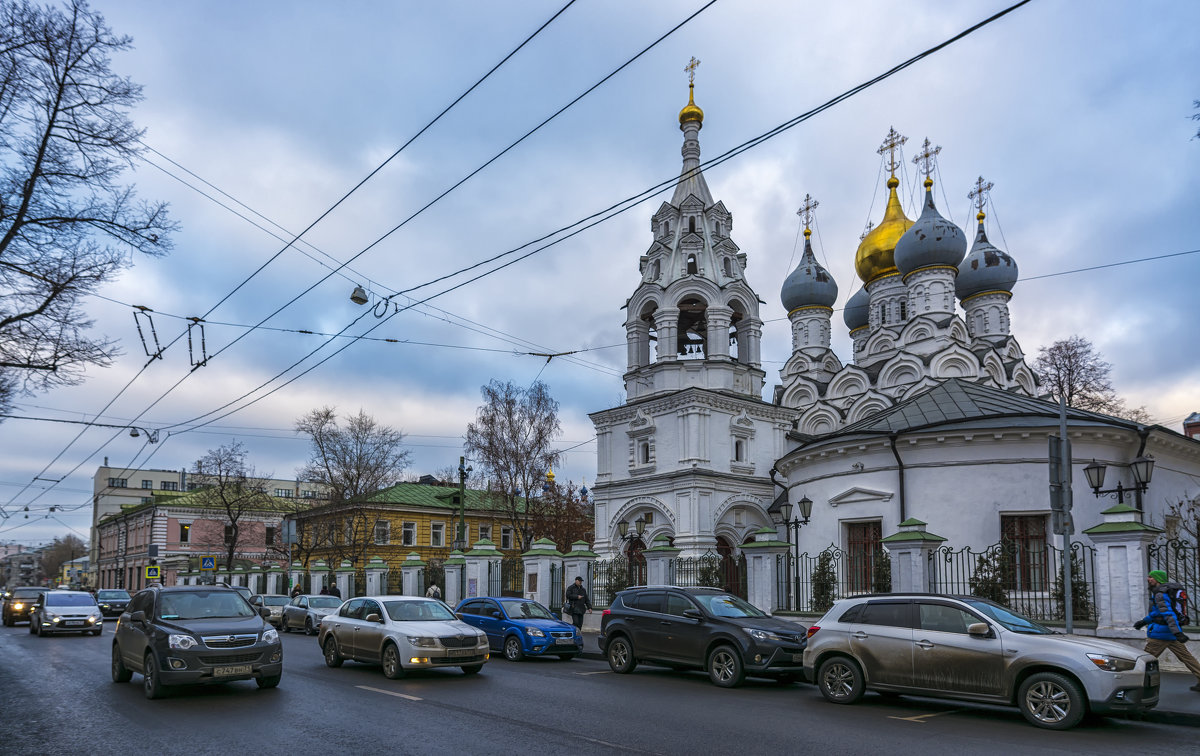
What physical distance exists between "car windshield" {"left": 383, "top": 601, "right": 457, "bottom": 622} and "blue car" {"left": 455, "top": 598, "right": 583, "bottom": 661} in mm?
2271

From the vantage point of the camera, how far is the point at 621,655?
49.7ft

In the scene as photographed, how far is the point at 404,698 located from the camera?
445 inches

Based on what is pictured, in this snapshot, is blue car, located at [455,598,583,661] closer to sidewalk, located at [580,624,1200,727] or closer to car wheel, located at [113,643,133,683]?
car wheel, located at [113,643,133,683]

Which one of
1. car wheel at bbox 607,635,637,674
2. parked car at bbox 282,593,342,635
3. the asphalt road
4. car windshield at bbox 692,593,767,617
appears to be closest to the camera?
the asphalt road

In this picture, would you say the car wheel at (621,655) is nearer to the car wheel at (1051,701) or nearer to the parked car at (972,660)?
the parked car at (972,660)

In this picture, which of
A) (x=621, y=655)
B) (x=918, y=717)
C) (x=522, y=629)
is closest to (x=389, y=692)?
(x=621, y=655)

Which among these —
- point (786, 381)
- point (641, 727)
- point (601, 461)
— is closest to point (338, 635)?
point (641, 727)

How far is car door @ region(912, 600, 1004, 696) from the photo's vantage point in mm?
10016

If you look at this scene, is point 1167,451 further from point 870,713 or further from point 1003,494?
point 870,713

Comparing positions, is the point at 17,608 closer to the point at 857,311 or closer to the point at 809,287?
the point at 809,287

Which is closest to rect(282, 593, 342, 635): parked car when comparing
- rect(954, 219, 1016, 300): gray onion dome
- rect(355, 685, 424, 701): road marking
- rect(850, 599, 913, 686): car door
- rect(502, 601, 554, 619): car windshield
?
rect(502, 601, 554, 619): car windshield

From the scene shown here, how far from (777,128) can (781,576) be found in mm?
11537

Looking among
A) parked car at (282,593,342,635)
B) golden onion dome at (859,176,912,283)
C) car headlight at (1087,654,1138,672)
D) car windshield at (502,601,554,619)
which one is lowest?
parked car at (282,593,342,635)

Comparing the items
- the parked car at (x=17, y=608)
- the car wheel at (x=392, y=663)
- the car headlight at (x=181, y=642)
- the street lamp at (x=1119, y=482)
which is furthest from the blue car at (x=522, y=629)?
the parked car at (x=17, y=608)
